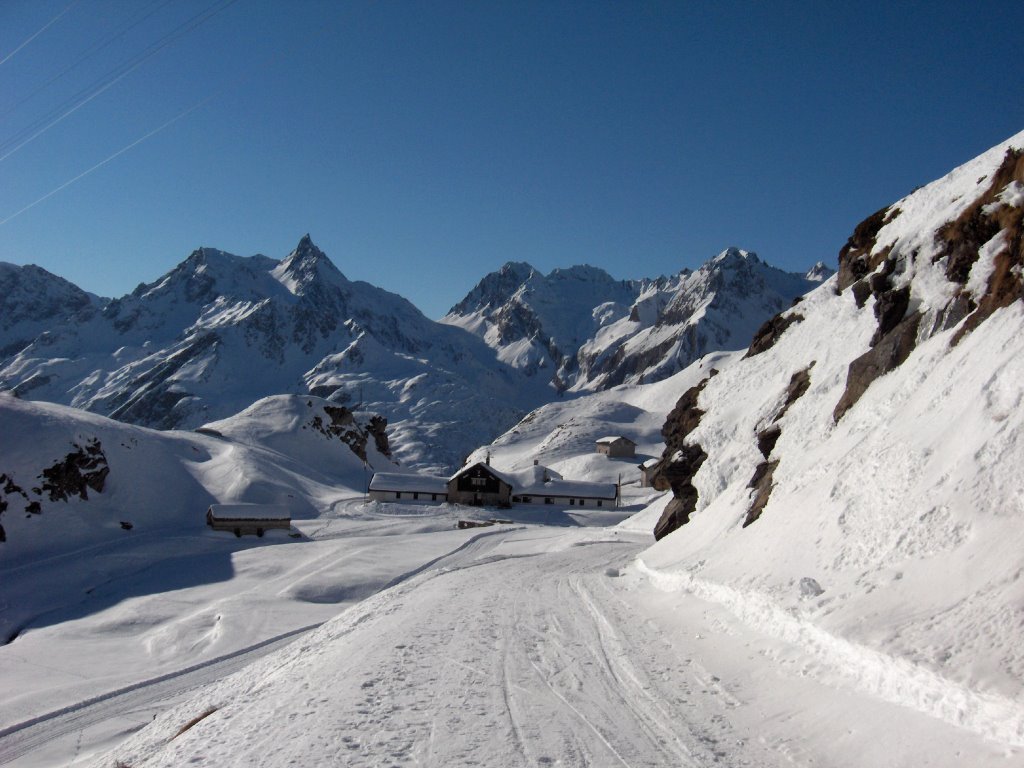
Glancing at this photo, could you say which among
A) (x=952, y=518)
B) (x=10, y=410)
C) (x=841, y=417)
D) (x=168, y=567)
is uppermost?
(x=10, y=410)

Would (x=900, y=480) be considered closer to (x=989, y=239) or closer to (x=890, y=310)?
(x=989, y=239)

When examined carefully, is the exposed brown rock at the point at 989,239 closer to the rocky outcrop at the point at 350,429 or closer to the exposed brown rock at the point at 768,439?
the exposed brown rock at the point at 768,439

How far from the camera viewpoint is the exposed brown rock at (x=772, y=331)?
36.1 meters

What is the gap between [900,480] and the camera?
13.9m

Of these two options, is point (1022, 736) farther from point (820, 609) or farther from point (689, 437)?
point (689, 437)

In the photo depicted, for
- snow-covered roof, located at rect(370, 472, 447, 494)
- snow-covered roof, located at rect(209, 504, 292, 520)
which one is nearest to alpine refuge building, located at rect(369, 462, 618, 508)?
snow-covered roof, located at rect(370, 472, 447, 494)

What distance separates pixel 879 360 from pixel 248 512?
50846mm

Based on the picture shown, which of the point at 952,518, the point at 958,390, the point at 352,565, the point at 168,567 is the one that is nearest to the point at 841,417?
the point at 958,390

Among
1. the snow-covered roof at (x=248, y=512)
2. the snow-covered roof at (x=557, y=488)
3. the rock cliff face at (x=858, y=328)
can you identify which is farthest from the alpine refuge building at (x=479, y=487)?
the rock cliff face at (x=858, y=328)

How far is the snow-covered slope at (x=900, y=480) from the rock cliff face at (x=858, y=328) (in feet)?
0.29

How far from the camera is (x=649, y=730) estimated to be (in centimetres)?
1004

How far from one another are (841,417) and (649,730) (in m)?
14.0

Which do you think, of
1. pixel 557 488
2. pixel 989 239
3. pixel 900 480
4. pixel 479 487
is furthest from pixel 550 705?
pixel 557 488

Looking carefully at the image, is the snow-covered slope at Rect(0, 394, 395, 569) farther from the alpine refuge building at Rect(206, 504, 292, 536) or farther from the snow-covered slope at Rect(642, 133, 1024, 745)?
the snow-covered slope at Rect(642, 133, 1024, 745)
